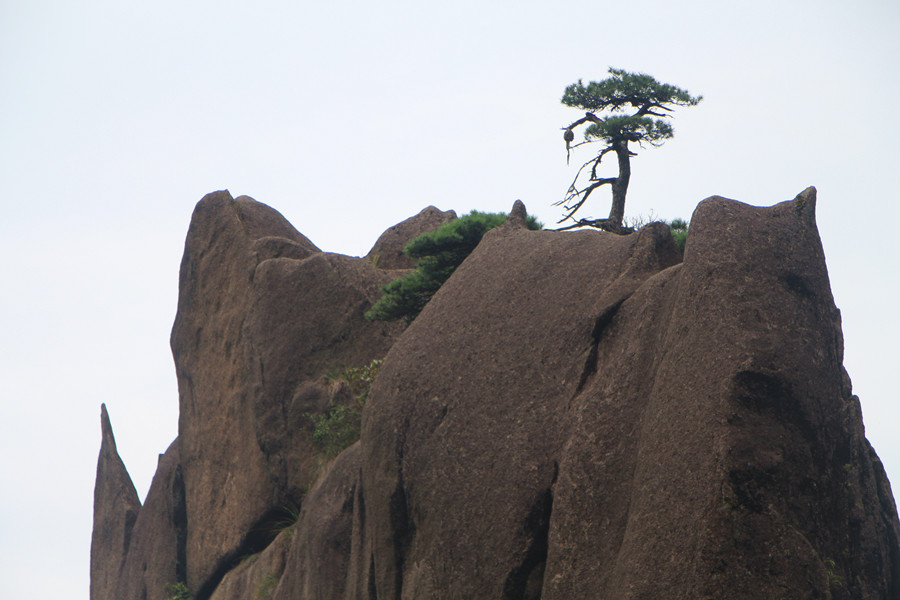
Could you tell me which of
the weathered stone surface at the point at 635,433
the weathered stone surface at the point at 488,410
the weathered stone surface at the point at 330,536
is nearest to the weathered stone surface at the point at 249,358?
the weathered stone surface at the point at 330,536

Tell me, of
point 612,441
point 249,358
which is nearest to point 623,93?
point 249,358

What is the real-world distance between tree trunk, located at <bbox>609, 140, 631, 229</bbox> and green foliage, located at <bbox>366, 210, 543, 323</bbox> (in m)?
7.95

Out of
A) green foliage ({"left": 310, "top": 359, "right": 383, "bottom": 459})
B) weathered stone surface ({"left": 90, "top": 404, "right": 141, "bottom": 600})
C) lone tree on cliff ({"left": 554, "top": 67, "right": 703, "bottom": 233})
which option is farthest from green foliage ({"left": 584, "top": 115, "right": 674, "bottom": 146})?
weathered stone surface ({"left": 90, "top": 404, "right": 141, "bottom": 600})

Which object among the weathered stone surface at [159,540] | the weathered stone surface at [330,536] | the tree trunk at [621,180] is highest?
the tree trunk at [621,180]

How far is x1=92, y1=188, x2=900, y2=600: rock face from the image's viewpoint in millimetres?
8820

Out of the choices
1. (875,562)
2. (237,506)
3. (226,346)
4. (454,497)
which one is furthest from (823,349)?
(226,346)

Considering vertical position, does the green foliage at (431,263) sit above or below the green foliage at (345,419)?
above

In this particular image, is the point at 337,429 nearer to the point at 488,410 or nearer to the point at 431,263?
the point at 431,263

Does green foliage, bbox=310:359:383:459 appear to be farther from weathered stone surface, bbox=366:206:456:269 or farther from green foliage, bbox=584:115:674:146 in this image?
green foliage, bbox=584:115:674:146

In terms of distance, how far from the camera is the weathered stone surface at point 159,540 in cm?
2202

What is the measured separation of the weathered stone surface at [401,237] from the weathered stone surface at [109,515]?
10.2 meters

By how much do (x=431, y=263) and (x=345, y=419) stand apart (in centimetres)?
331

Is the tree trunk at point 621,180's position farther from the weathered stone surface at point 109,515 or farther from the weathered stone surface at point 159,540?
the weathered stone surface at point 109,515

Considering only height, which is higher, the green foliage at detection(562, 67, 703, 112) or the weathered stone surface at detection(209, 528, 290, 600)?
the green foliage at detection(562, 67, 703, 112)
